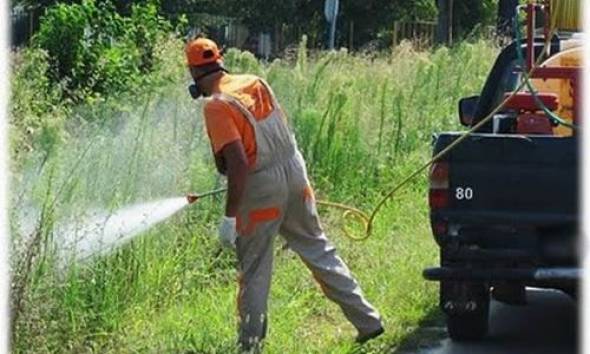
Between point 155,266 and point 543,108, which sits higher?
point 543,108

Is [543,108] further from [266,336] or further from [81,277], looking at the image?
[81,277]

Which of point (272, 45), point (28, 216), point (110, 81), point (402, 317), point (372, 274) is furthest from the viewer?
point (272, 45)

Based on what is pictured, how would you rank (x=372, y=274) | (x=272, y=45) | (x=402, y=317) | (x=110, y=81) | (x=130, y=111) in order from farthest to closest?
(x=272, y=45), (x=110, y=81), (x=130, y=111), (x=372, y=274), (x=402, y=317)

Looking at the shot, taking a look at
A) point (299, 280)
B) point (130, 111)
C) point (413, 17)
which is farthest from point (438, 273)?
point (413, 17)

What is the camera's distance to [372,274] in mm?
8516

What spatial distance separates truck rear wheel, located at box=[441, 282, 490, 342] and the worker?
40.7 inches

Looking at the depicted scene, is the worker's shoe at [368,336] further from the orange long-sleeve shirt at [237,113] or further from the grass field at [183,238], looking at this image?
the orange long-sleeve shirt at [237,113]

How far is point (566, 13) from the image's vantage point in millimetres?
8352

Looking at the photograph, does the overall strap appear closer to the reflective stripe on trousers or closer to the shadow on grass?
the reflective stripe on trousers

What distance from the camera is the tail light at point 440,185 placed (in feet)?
22.1

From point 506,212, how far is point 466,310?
0.74 metres

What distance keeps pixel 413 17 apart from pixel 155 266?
2992cm

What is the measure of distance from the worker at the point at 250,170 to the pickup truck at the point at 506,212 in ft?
2.69

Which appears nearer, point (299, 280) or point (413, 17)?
point (299, 280)
